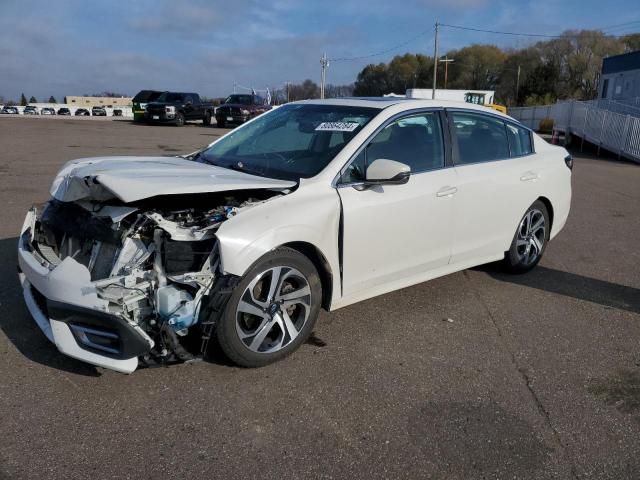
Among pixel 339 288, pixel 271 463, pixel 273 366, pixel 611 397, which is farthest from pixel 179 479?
pixel 611 397

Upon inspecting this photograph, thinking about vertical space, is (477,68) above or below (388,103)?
below

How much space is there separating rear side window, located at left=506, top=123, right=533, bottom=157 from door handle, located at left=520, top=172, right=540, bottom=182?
0.73 feet

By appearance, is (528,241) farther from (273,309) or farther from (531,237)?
(273,309)

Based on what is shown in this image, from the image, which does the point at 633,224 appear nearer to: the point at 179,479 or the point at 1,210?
the point at 179,479

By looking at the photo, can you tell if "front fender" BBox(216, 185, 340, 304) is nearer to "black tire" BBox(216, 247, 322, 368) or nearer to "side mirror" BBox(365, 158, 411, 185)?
"black tire" BBox(216, 247, 322, 368)

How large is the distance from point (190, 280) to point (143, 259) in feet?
0.94

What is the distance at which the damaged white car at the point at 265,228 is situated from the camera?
305cm

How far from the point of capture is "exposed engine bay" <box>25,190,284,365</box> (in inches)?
119

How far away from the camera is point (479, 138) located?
4.91 meters

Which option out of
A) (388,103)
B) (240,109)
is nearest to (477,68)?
(240,109)

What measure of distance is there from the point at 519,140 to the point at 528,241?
99 cm

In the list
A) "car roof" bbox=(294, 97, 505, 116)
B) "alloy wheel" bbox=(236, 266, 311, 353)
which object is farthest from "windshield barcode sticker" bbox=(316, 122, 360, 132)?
"alloy wheel" bbox=(236, 266, 311, 353)

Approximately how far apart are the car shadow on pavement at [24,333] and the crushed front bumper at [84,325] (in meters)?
0.36

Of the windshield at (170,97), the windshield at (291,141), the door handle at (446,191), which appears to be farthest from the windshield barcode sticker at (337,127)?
the windshield at (170,97)
